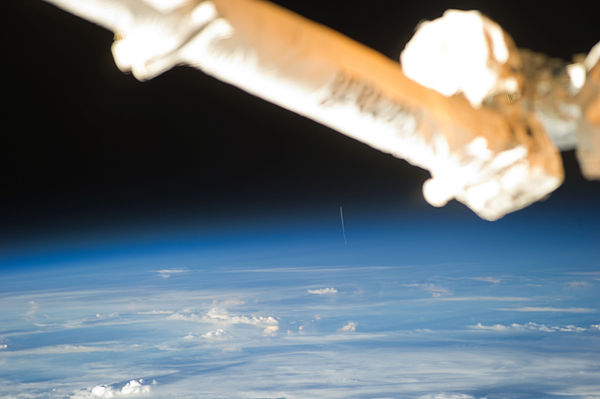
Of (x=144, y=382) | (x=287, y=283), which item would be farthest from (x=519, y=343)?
(x=144, y=382)

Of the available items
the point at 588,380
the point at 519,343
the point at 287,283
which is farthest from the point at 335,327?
the point at 588,380

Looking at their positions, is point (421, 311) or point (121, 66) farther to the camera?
point (421, 311)

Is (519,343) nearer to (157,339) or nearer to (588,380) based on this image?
(588,380)

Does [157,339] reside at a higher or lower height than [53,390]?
higher

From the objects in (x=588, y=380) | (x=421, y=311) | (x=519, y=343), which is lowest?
(x=588, y=380)

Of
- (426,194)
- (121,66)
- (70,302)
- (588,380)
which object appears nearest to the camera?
(121,66)

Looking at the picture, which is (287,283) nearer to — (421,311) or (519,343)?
(421,311)

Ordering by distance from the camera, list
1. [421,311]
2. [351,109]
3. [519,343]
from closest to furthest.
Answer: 1. [351,109]
2. [519,343]
3. [421,311]

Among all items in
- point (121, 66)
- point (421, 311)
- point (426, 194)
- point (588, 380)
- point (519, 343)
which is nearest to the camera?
point (121, 66)

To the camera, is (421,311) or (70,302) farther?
(421,311)
